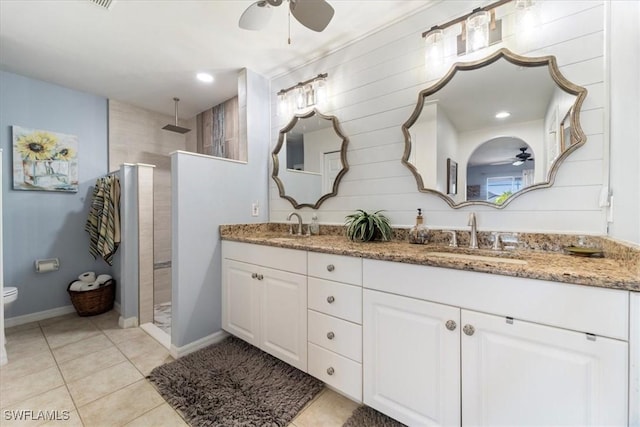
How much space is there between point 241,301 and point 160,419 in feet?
2.64

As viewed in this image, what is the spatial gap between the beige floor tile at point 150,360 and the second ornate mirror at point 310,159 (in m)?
1.57

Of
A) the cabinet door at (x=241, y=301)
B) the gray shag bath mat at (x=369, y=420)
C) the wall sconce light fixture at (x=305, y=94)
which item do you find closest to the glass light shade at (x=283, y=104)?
the wall sconce light fixture at (x=305, y=94)

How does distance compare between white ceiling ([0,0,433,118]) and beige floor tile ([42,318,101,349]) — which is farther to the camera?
beige floor tile ([42,318,101,349])

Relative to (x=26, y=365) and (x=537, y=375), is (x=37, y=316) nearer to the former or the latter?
(x=26, y=365)

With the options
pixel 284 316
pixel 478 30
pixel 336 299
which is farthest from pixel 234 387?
pixel 478 30

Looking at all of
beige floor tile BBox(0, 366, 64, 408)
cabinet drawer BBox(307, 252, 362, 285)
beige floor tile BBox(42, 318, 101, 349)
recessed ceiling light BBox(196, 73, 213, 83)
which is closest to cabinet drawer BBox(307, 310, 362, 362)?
cabinet drawer BBox(307, 252, 362, 285)

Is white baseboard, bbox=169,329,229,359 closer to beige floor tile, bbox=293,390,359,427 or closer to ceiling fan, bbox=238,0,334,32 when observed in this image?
beige floor tile, bbox=293,390,359,427

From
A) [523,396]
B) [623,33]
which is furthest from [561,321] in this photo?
[623,33]

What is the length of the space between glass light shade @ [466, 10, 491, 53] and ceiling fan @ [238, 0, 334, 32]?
2.67 ft

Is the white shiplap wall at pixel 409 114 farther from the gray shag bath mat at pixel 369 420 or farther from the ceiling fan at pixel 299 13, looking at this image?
the gray shag bath mat at pixel 369 420

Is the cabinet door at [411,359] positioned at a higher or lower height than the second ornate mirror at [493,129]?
lower

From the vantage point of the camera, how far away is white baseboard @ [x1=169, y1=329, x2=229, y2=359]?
198 centimetres

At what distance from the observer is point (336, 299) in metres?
1.47

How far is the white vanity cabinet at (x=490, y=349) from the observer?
85 cm
